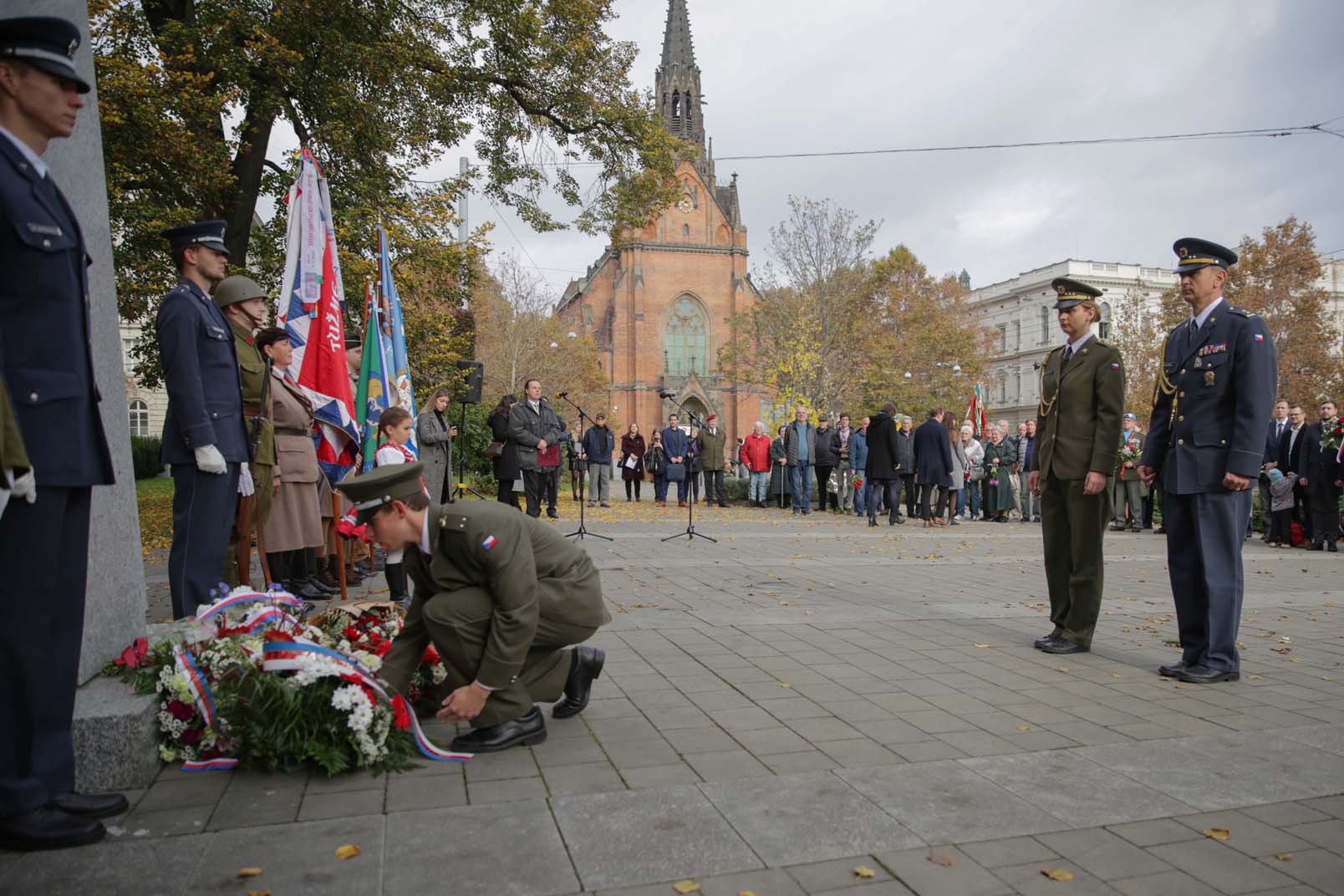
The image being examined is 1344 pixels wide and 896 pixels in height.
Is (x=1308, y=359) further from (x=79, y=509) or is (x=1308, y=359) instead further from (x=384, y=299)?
(x=79, y=509)

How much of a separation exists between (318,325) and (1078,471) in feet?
19.4

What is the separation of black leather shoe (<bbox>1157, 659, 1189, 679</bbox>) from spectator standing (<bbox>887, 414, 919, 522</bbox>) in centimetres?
1186

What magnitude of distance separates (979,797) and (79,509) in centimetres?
322

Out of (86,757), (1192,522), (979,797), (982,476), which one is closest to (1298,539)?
(982,476)

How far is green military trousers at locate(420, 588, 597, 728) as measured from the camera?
11.8 ft

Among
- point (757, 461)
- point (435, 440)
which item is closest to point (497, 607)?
point (435, 440)

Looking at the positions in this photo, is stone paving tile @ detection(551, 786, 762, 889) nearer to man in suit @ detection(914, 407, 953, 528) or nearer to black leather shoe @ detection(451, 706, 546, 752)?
black leather shoe @ detection(451, 706, 546, 752)

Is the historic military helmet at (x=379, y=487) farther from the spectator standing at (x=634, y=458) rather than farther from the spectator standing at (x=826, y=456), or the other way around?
the spectator standing at (x=634, y=458)

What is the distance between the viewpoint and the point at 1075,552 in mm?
5742

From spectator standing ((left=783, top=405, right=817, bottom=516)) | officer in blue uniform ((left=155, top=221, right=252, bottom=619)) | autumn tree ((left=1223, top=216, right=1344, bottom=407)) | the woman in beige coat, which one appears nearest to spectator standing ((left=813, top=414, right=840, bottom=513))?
spectator standing ((left=783, top=405, right=817, bottom=516))

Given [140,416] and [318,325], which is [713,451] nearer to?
[318,325]

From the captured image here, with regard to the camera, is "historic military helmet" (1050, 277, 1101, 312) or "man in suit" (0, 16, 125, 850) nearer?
"man in suit" (0, 16, 125, 850)

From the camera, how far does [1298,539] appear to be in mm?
13828

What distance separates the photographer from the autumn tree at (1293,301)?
35000 mm
